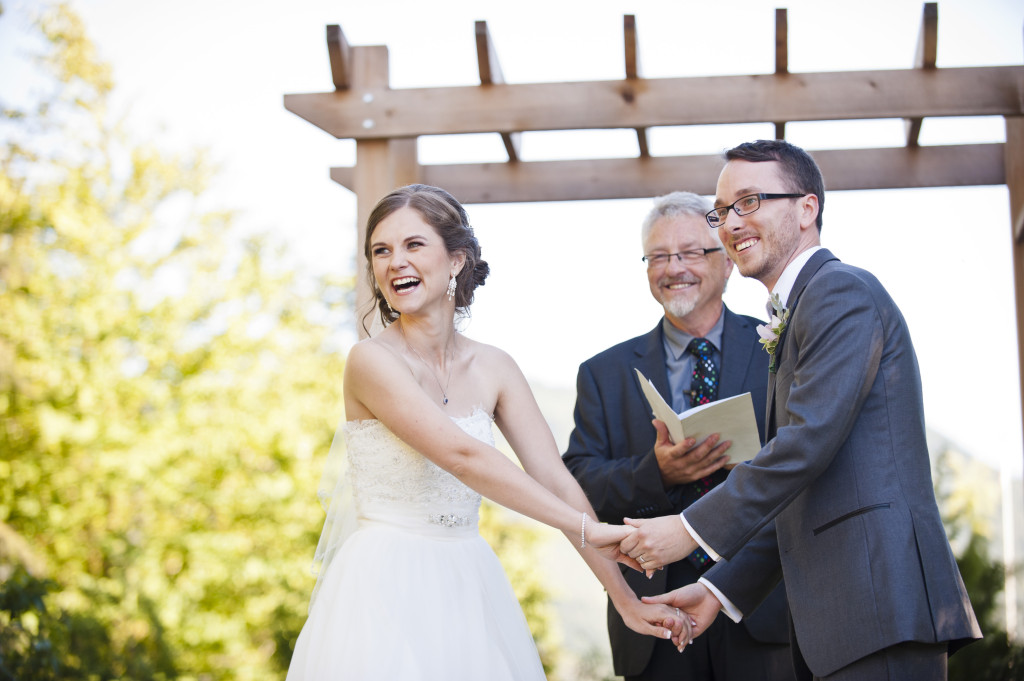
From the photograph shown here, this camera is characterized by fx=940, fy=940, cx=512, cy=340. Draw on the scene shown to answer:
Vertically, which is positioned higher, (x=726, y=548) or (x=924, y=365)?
(x=924, y=365)

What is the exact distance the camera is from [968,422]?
788 cm

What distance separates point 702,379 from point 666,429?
1.23ft

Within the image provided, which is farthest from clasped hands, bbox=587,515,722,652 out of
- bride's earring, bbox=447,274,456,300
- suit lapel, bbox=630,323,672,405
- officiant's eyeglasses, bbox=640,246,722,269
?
officiant's eyeglasses, bbox=640,246,722,269

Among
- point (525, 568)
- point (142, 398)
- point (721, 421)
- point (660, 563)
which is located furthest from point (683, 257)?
point (142, 398)

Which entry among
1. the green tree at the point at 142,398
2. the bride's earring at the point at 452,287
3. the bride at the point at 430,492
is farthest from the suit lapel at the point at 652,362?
the green tree at the point at 142,398

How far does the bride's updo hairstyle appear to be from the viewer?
118 inches

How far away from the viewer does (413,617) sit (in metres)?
2.54

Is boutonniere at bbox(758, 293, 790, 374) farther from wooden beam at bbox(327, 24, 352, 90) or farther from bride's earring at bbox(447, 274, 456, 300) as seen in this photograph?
wooden beam at bbox(327, 24, 352, 90)

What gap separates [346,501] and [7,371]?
7990 millimetres

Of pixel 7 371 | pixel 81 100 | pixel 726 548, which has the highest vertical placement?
pixel 81 100

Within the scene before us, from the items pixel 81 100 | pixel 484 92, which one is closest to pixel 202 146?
pixel 81 100

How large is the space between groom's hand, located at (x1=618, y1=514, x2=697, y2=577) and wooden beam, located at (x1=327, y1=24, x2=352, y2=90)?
8.04 ft

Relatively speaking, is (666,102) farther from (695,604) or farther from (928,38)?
(695,604)

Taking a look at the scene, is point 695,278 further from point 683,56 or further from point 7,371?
point 7,371
